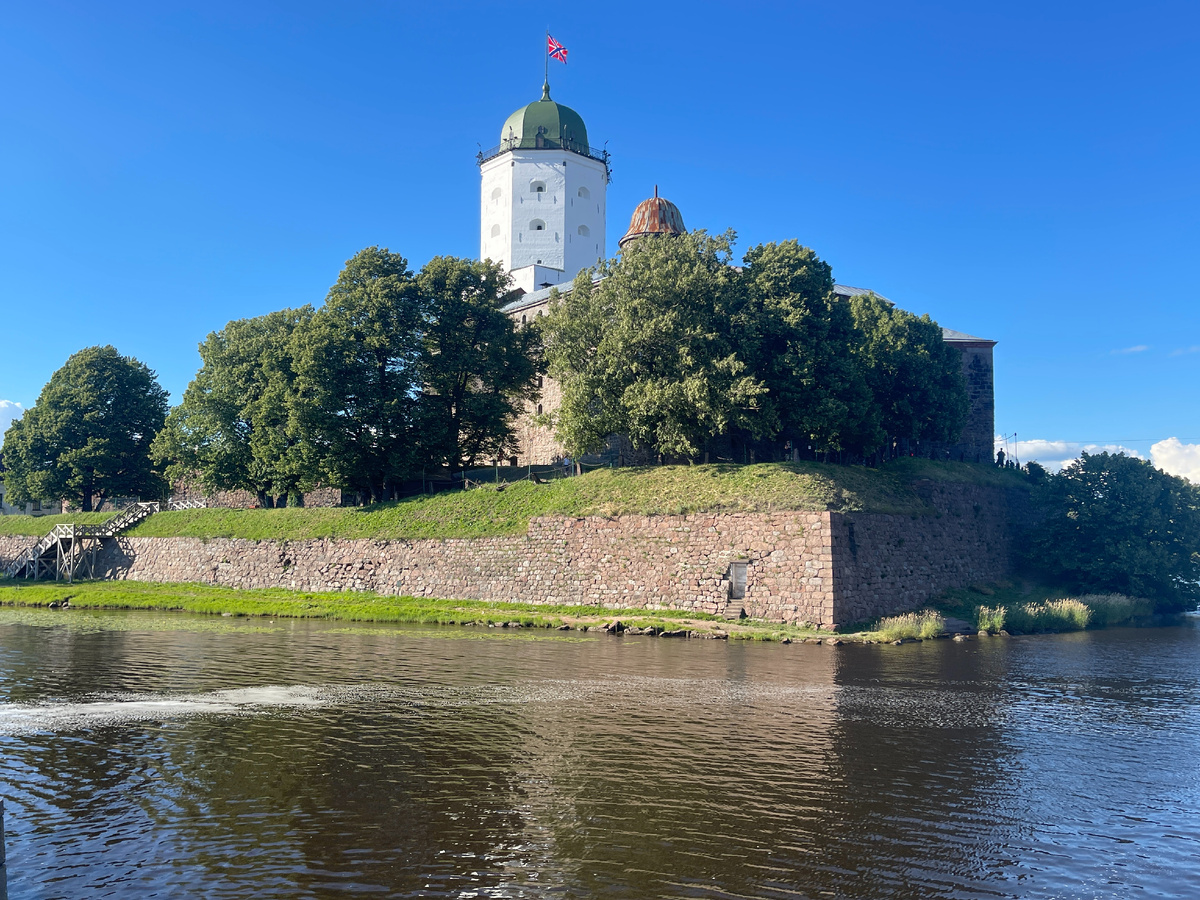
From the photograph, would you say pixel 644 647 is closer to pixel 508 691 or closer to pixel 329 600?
pixel 508 691

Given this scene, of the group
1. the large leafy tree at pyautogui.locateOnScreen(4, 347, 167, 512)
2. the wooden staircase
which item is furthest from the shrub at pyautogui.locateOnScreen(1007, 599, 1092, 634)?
the large leafy tree at pyautogui.locateOnScreen(4, 347, 167, 512)

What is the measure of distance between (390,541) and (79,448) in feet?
106

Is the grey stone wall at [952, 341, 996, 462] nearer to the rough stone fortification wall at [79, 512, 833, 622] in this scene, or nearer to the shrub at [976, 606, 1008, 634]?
the shrub at [976, 606, 1008, 634]

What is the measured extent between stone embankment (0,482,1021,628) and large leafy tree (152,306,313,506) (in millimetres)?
5773

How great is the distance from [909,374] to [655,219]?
19432 millimetres

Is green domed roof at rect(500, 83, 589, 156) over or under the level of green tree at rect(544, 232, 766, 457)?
over

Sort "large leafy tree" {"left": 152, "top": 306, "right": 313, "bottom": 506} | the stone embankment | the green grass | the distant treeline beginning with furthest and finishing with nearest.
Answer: "large leafy tree" {"left": 152, "top": 306, "right": 313, "bottom": 506}, the distant treeline, the green grass, the stone embankment

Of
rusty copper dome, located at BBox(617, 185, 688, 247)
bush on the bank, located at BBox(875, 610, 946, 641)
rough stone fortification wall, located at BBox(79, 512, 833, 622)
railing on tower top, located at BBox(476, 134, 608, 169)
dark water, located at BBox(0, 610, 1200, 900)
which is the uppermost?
railing on tower top, located at BBox(476, 134, 608, 169)

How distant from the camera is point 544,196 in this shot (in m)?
67.9

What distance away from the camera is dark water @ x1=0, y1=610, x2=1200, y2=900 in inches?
343

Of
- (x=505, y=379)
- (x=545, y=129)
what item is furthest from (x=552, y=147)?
(x=505, y=379)

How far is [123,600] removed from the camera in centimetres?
4034

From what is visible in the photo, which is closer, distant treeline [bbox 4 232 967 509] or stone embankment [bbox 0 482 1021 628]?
stone embankment [bbox 0 482 1021 628]

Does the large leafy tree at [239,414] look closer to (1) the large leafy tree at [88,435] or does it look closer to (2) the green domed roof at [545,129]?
(1) the large leafy tree at [88,435]
